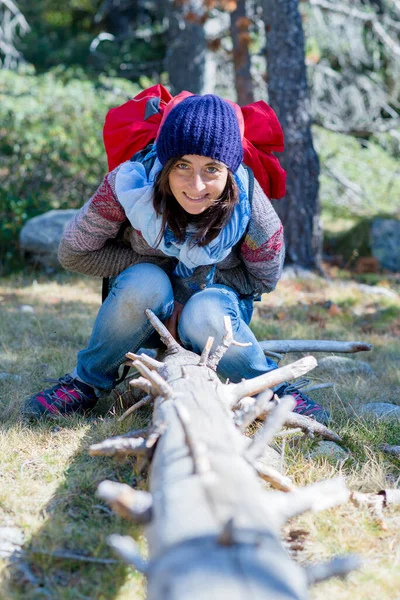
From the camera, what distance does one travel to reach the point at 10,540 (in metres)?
2.02

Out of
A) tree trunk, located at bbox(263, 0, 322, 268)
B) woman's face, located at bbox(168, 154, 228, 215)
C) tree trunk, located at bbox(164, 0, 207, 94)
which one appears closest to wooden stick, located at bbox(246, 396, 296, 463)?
woman's face, located at bbox(168, 154, 228, 215)

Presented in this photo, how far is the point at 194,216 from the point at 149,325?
510 millimetres

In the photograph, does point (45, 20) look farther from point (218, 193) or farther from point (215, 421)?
point (215, 421)

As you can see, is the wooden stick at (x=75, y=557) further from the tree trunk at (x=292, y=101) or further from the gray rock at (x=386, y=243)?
the gray rock at (x=386, y=243)

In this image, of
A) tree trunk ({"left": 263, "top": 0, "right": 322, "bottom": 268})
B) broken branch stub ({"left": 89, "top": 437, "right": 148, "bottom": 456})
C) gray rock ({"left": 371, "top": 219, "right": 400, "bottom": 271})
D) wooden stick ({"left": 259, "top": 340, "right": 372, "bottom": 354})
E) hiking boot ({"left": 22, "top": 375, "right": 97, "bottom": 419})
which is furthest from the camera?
gray rock ({"left": 371, "top": 219, "right": 400, "bottom": 271})

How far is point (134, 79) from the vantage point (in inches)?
437

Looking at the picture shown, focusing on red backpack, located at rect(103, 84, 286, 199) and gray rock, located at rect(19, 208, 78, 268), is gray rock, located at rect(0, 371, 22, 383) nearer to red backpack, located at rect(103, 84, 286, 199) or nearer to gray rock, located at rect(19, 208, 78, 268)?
red backpack, located at rect(103, 84, 286, 199)

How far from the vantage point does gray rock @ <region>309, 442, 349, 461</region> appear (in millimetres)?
2615

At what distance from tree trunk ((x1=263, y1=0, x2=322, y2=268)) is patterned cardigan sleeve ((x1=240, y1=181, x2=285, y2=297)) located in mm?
3071

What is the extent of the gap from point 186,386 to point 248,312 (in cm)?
89

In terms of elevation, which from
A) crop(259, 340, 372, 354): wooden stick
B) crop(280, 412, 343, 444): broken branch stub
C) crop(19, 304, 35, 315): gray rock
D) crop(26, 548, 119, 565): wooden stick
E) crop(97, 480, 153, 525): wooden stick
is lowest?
crop(19, 304, 35, 315): gray rock

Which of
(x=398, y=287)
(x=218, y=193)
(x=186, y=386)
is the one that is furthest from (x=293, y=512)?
(x=398, y=287)

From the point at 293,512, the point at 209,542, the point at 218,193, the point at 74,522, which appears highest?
the point at 218,193

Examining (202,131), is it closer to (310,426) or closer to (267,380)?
(267,380)
